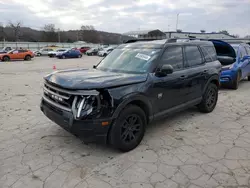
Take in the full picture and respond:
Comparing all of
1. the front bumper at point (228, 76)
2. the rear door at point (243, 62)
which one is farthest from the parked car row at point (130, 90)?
the rear door at point (243, 62)

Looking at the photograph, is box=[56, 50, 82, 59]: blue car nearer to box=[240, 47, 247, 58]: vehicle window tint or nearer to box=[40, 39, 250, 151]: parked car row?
box=[240, 47, 247, 58]: vehicle window tint

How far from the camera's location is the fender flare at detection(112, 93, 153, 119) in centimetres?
309

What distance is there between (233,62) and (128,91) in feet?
21.7

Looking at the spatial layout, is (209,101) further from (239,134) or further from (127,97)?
(127,97)

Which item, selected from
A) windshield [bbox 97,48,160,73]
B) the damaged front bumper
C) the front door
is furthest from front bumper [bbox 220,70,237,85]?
the damaged front bumper

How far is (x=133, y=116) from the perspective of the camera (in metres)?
3.40

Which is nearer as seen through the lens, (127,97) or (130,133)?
(127,97)

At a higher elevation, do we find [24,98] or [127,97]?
[127,97]

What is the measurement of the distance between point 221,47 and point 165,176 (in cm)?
773

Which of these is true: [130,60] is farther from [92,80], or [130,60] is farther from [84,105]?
[84,105]

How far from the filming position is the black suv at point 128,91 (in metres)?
2.98

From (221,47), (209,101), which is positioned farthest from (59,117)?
(221,47)

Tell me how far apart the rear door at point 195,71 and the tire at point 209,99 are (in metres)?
0.30

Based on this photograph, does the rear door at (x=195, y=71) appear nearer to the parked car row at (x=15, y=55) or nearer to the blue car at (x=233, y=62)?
the blue car at (x=233, y=62)
